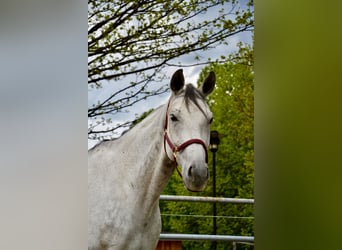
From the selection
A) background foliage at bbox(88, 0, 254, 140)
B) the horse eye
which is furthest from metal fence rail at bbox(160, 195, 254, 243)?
background foliage at bbox(88, 0, 254, 140)

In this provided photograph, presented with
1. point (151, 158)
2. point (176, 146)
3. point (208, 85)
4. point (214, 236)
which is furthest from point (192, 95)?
point (214, 236)

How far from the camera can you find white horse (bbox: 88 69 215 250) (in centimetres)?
214

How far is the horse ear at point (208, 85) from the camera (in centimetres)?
216

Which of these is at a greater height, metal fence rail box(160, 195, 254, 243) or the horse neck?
the horse neck

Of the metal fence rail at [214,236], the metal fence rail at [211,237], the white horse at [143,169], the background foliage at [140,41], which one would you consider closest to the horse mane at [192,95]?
the white horse at [143,169]

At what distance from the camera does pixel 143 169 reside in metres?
2.28

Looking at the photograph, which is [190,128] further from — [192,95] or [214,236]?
[214,236]

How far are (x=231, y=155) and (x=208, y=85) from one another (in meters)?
0.31
